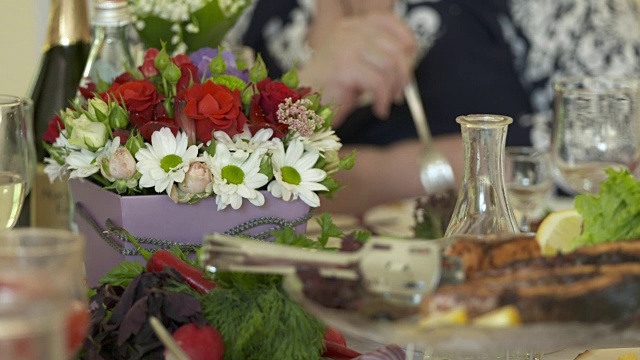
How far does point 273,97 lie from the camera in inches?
29.0

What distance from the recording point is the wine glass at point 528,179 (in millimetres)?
1051

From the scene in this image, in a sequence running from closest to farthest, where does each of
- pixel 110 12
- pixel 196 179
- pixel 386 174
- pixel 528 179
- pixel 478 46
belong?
pixel 196 179
pixel 110 12
pixel 528 179
pixel 386 174
pixel 478 46

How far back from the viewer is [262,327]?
0.53 meters

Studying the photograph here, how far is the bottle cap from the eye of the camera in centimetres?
92

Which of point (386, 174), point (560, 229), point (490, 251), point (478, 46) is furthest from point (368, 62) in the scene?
point (490, 251)

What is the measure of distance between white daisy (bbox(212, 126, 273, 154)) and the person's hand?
851 millimetres

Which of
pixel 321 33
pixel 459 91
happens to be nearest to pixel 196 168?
pixel 321 33

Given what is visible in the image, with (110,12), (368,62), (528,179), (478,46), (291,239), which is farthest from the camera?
(478,46)

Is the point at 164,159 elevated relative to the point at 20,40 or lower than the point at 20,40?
lower

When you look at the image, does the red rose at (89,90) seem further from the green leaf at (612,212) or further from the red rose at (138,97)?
the green leaf at (612,212)

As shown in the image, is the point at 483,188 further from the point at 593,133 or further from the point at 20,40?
the point at 20,40

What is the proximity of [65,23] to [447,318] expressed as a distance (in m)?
0.70

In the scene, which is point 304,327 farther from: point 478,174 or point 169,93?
point 169,93

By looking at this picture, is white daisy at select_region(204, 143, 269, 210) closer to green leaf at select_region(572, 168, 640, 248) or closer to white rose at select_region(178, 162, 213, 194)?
white rose at select_region(178, 162, 213, 194)
